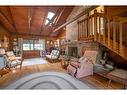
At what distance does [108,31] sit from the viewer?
267 cm

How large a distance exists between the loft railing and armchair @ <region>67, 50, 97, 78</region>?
20.8 inches

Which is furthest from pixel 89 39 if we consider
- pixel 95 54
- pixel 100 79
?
pixel 100 79

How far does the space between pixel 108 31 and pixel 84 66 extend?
111cm

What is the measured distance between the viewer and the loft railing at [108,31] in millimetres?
2500

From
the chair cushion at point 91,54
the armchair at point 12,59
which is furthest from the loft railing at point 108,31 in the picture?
the armchair at point 12,59

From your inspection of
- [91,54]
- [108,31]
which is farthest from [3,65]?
[108,31]

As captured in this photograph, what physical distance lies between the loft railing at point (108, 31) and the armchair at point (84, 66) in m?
0.53

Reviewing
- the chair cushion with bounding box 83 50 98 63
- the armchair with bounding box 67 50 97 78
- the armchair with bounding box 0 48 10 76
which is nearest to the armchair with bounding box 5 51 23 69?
the armchair with bounding box 0 48 10 76

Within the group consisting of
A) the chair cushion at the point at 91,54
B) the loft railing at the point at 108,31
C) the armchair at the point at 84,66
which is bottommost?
the armchair at the point at 84,66

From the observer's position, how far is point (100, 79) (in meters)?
2.84

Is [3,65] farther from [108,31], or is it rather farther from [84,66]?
[108,31]

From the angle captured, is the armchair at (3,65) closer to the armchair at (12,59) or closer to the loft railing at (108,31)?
the armchair at (12,59)

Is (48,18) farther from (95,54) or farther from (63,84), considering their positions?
(63,84)
